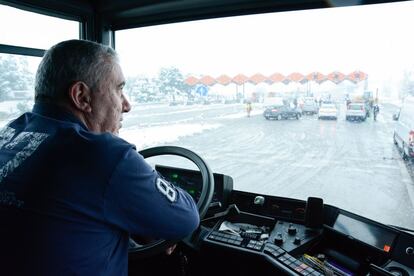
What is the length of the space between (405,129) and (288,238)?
2.88 feet

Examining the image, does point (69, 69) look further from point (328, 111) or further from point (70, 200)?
point (328, 111)

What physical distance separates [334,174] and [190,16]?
1.54 metres

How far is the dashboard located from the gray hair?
3.68ft

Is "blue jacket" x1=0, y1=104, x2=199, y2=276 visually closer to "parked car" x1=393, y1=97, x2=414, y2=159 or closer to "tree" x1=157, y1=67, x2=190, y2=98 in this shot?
"parked car" x1=393, y1=97, x2=414, y2=159

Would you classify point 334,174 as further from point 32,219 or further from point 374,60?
point 32,219

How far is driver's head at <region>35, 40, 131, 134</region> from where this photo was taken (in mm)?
909

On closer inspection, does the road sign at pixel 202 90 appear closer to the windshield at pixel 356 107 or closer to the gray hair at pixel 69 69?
the windshield at pixel 356 107

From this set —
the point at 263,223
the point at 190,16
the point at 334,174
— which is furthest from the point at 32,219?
the point at 190,16

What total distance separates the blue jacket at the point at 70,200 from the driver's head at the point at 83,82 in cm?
9

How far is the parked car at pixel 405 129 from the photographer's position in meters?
1.72

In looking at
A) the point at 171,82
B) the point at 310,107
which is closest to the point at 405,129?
the point at 310,107

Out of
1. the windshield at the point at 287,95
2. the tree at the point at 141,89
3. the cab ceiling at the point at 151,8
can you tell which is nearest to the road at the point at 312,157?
the windshield at the point at 287,95

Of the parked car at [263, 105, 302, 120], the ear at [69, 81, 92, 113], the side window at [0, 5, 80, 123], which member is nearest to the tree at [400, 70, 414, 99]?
the parked car at [263, 105, 302, 120]

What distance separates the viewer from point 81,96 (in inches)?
36.1
